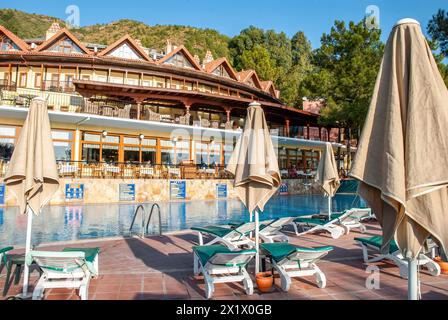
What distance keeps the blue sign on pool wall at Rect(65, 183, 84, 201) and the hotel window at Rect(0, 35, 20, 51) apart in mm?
14038

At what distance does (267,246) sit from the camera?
16.4 ft

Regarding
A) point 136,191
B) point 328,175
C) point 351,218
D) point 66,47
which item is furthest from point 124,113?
point 351,218

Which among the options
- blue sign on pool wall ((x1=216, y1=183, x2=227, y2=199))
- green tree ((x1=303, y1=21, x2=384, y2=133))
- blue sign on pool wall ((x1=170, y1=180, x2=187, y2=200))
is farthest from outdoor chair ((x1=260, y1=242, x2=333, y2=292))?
green tree ((x1=303, y1=21, x2=384, y2=133))

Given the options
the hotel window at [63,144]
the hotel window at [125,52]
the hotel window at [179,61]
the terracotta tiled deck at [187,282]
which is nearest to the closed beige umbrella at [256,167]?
the terracotta tiled deck at [187,282]

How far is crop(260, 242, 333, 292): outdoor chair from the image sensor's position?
425cm

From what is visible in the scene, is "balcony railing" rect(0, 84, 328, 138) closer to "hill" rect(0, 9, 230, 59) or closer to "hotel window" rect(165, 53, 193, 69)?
"hotel window" rect(165, 53, 193, 69)

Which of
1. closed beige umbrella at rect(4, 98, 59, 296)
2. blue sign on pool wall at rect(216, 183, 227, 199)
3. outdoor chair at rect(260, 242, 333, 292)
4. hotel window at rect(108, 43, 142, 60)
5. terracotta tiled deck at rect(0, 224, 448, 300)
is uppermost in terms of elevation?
hotel window at rect(108, 43, 142, 60)

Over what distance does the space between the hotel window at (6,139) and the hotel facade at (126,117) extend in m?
0.05

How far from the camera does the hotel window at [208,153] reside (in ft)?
79.4

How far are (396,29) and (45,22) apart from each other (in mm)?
83305

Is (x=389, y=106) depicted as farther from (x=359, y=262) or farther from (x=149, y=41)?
(x=149, y=41)

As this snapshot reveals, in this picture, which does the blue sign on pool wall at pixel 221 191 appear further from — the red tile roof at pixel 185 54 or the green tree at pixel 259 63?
the green tree at pixel 259 63

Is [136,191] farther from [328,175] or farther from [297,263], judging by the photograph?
[297,263]

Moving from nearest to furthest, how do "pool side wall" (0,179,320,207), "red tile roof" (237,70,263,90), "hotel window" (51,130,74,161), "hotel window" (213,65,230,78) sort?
"pool side wall" (0,179,320,207), "hotel window" (51,130,74,161), "hotel window" (213,65,230,78), "red tile roof" (237,70,263,90)
